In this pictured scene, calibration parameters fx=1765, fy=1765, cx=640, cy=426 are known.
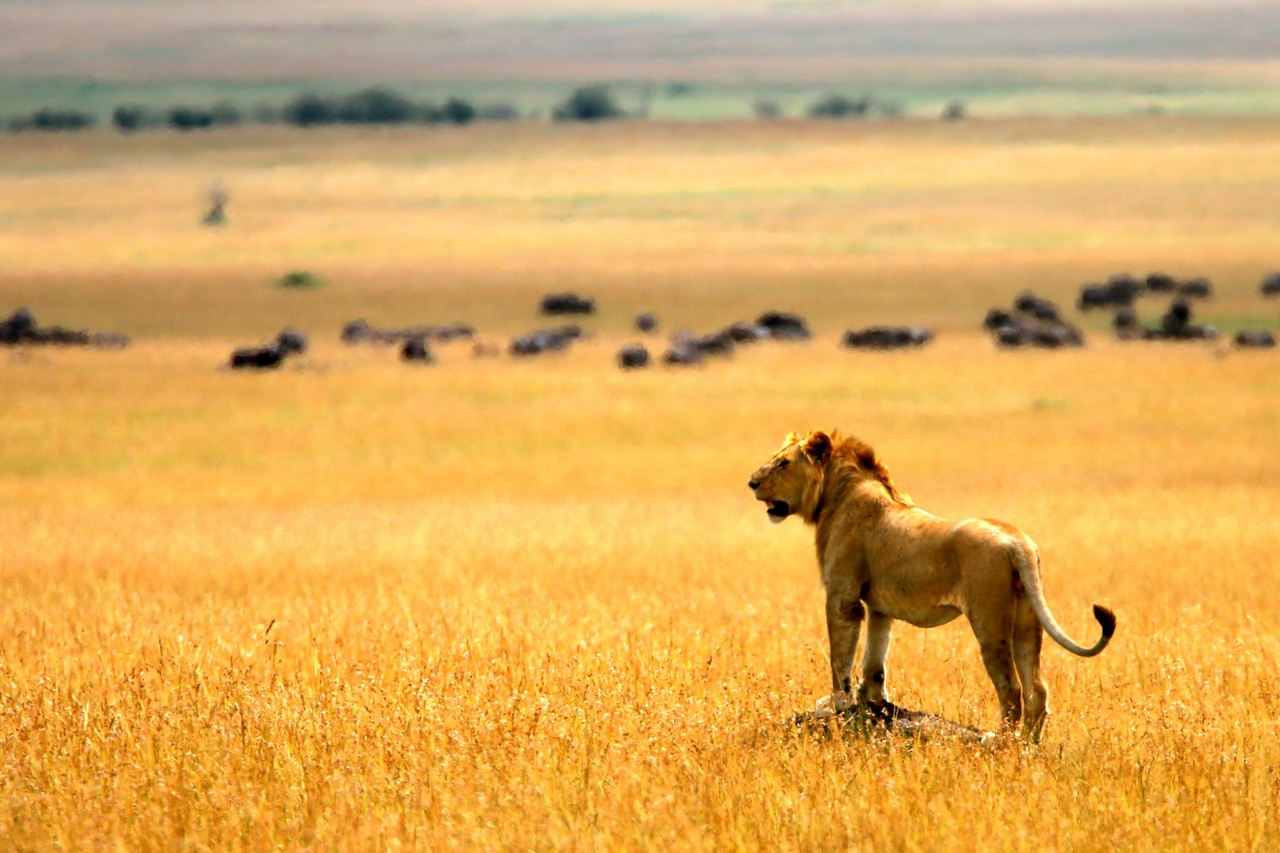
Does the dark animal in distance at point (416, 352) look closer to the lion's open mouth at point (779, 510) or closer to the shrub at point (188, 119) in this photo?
the lion's open mouth at point (779, 510)

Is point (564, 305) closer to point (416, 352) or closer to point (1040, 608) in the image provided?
point (416, 352)

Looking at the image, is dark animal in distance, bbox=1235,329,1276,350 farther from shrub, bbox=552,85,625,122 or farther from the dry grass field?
shrub, bbox=552,85,625,122

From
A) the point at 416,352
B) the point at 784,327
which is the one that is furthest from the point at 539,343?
the point at 784,327

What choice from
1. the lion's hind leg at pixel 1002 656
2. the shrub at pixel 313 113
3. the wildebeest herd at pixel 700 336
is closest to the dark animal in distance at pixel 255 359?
the wildebeest herd at pixel 700 336

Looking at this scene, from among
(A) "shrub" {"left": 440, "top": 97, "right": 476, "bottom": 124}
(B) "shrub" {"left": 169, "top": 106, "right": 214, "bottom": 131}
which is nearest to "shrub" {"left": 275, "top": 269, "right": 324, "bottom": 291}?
(B) "shrub" {"left": 169, "top": 106, "right": 214, "bottom": 131}

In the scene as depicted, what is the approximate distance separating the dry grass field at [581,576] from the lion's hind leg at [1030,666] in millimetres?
155

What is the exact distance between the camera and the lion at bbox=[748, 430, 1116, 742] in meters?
8.16

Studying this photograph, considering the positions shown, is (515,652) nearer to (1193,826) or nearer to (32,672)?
(32,672)

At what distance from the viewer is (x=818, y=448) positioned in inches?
372

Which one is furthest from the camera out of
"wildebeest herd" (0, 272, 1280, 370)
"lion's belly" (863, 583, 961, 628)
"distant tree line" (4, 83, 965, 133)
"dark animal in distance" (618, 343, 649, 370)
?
"distant tree line" (4, 83, 965, 133)

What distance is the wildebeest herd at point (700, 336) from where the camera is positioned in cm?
4000

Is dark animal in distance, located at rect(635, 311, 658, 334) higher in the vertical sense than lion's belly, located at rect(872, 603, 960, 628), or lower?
lower

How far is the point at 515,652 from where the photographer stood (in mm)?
11195

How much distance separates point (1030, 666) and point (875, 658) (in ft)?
3.10
